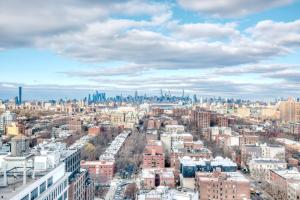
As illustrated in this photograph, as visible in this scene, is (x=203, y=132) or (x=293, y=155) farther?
(x=203, y=132)

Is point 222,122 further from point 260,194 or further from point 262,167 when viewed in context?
point 260,194

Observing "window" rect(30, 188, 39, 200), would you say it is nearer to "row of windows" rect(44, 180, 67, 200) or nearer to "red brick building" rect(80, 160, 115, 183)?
"row of windows" rect(44, 180, 67, 200)

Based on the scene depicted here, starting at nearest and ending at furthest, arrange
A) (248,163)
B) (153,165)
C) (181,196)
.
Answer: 1. (181,196)
2. (153,165)
3. (248,163)

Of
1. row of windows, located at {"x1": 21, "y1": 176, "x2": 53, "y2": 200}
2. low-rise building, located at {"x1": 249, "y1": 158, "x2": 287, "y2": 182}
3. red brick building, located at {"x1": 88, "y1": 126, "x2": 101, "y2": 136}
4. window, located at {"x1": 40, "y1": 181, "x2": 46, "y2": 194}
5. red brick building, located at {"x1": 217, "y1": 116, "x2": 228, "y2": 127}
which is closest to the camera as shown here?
row of windows, located at {"x1": 21, "y1": 176, "x2": 53, "y2": 200}

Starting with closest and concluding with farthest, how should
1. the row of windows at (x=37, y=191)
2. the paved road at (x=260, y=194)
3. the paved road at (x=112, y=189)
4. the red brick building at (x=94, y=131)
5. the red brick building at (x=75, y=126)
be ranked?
1. the row of windows at (x=37, y=191)
2. the paved road at (x=112, y=189)
3. the paved road at (x=260, y=194)
4. the red brick building at (x=94, y=131)
5. the red brick building at (x=75, y=126)

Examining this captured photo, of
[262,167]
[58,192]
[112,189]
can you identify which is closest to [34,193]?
[58,192]

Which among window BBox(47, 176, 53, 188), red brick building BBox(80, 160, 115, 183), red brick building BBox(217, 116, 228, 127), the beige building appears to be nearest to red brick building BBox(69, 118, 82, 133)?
red brick building BBox(217, 116, 228, 127)

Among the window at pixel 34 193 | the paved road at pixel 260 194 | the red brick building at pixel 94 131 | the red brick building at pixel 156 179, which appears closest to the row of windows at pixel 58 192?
the window at pixel 34 193

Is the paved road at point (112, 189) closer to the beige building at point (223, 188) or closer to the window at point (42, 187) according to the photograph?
the beige building at point (223, 188)

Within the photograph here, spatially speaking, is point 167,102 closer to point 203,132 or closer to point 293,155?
point 203,132

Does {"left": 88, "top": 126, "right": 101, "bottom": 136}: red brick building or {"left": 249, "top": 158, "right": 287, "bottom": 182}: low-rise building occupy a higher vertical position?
{"left": 88, "top": 126, "right": 101, "bottom": 136}: red brick building

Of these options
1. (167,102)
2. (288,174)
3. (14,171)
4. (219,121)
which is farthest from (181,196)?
(167,102)
